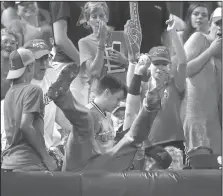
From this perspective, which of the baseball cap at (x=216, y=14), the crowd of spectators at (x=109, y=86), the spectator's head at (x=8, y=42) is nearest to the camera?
the crowd of spectators at (x=109, y=86)

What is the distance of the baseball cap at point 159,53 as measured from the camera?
493 cm

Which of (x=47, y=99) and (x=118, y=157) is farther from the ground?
(x=47, y=99)

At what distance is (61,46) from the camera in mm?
4824

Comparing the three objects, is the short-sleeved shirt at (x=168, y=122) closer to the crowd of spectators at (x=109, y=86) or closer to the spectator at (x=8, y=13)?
the crowd of spectators at (x=109, y=86)

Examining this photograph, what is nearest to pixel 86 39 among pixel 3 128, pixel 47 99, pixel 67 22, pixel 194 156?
pixel 67 22

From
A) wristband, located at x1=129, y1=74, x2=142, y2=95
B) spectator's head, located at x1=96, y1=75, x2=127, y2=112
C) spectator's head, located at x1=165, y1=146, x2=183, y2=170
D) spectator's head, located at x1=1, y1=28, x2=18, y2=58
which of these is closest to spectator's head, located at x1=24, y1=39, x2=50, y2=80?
spectator's head, located at x1=1, y1=28, x2=18, y2=58

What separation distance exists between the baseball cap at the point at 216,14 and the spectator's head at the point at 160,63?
0.55 meters

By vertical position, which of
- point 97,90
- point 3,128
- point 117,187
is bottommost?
point 117,187

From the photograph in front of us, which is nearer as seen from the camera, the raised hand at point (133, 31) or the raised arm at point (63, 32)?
the raised arm at point (63, 32)

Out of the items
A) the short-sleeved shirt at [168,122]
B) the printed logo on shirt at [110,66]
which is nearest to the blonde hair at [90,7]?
the printed logo on shirt at [110,66]

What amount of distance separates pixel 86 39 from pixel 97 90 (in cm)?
45

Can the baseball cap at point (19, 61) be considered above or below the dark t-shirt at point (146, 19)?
below

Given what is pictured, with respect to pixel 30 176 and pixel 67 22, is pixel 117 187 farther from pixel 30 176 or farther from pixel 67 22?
pixel 67 22

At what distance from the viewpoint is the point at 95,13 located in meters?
4.89
